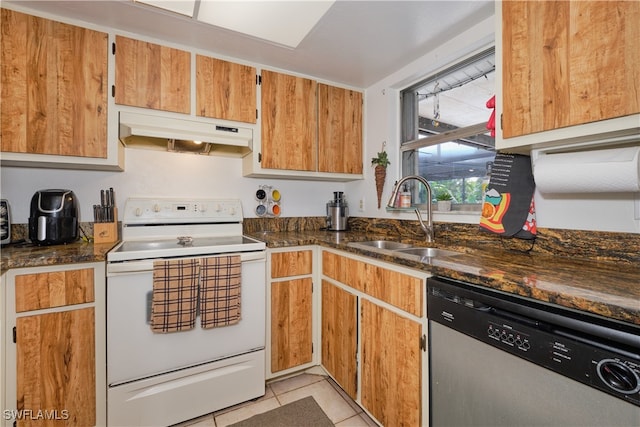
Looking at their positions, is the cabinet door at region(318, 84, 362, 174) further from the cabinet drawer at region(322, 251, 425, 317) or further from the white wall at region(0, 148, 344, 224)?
the cabinet drawer at region(322, 251, 425, 317)

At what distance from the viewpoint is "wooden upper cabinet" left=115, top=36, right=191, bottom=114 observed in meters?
1.68

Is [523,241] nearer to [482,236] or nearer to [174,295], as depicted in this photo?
[482,236]

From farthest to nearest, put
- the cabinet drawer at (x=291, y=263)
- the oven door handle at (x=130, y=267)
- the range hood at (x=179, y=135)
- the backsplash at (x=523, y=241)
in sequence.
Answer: the cabinet drawer at (x=291, y=263), the range hood at (x=179, y=135), the oven door handle at (x=130, y=267), the backsplash at (x=523, y=241)

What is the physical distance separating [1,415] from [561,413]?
80.4 inches

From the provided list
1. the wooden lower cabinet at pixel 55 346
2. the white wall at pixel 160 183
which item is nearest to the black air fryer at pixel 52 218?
the white wall at pixel 160 183

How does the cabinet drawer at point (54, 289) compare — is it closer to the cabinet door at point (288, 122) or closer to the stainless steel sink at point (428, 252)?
the cabinet door at point (288, 122)

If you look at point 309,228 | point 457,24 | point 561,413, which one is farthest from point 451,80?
point 561,413

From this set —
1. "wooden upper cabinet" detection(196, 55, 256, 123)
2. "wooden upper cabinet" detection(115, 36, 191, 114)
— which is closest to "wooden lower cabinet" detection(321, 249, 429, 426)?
"wooden upper cabinet" detection(196, 55, 256, 123)

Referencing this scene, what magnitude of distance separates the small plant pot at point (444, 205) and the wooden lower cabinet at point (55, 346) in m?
1.99

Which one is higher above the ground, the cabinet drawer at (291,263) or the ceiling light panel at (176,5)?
the ceiling light panel at (176,5)

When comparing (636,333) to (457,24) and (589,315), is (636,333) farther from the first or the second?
(457,24)

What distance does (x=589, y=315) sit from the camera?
0.72 metres

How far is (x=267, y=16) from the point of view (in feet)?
5.07

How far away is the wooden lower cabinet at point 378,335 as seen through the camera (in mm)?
1191
